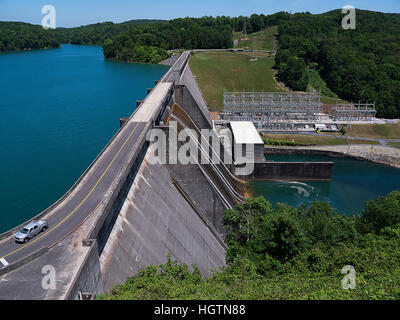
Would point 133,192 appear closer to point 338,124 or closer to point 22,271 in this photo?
point 22,271

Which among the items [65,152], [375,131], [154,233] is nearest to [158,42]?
[375,131]

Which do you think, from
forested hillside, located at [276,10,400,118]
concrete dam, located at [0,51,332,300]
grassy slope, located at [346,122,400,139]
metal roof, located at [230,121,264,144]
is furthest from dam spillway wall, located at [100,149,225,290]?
forested hillside, located at [276,10,400,118]

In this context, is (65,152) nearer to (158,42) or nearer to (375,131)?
(375,131)

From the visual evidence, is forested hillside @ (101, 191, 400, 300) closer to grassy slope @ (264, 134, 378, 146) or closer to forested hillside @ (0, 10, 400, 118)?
grassy slope @ (264, 134, 378, 146)

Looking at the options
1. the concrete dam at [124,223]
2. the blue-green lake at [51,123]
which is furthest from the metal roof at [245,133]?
the blue-green lake at [51,123]

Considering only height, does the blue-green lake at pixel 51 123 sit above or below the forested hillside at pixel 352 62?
below

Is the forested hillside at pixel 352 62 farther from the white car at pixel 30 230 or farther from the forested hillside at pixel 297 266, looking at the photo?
the white car at pixel 30 230
